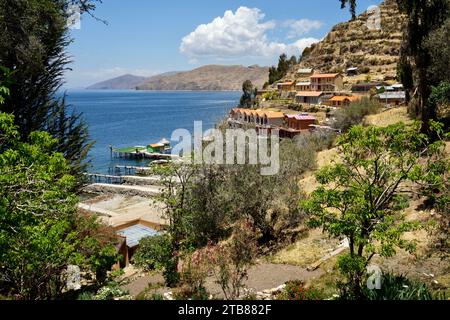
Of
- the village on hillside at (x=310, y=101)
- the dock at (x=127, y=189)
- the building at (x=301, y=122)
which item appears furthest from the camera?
the village on hillside at (x=310, y=101)

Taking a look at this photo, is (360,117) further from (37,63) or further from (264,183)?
(37,63)

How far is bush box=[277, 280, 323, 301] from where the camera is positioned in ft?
32.6

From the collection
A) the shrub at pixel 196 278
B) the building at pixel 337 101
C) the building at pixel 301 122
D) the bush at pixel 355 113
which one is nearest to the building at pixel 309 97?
the building at pixel 337 101

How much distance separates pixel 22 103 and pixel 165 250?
951 centimetres

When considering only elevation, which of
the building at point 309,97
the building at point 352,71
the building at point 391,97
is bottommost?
the building at point 391,97

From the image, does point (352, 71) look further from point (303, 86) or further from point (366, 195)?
point (366, 195)

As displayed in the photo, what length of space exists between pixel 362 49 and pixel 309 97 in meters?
35.6

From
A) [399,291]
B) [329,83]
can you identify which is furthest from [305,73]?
[399,291]

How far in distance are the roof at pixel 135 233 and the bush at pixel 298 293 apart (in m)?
12.0

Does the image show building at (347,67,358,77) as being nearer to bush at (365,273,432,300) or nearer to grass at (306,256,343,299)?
grass at (306,256,343,299)

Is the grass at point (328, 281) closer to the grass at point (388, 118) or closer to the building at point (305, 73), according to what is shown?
the grass at point (388, 118)

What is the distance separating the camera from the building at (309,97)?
7215cm

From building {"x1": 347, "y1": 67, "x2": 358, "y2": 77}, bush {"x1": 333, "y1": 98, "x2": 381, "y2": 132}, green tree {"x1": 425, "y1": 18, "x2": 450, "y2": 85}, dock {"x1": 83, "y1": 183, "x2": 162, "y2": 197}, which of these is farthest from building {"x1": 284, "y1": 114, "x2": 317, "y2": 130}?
building {"x1": 347, "y1": 67, "x2": 358, "y2": 77}

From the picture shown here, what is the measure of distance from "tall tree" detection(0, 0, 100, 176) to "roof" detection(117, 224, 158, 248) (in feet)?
16.9
